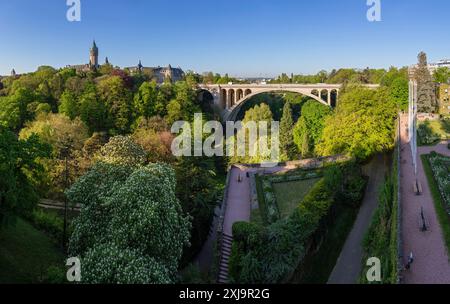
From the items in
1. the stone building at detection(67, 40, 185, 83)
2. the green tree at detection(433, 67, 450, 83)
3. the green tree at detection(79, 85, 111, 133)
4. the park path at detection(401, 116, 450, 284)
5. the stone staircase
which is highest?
the stone building at detection(67, 40, 185, 83)

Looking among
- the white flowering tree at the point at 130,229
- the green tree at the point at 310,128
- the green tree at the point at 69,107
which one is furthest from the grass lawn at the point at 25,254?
the green tree at the point at 310,128

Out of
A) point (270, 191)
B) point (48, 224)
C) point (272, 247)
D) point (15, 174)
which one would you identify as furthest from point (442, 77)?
point (15, 174)

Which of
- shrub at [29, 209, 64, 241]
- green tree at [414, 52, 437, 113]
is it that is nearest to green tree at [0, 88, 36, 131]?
shrub at [29, 209, 64, 241]

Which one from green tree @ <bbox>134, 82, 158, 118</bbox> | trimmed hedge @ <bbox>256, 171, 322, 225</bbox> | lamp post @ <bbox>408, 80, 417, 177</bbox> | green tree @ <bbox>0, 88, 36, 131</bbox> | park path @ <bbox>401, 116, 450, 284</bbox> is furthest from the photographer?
green tree @ <bbox>134, 82, 158, 118</bbox>

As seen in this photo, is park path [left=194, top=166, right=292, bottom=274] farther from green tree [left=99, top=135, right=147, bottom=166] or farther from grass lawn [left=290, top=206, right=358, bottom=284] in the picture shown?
green tree [left=99, top=135, right=147, bottom=166]

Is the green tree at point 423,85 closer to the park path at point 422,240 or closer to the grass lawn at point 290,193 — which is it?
the park path at point 422,240

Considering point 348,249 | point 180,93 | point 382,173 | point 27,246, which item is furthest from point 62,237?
point 180,93

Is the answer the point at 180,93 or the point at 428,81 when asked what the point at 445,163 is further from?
the point at 180,93
